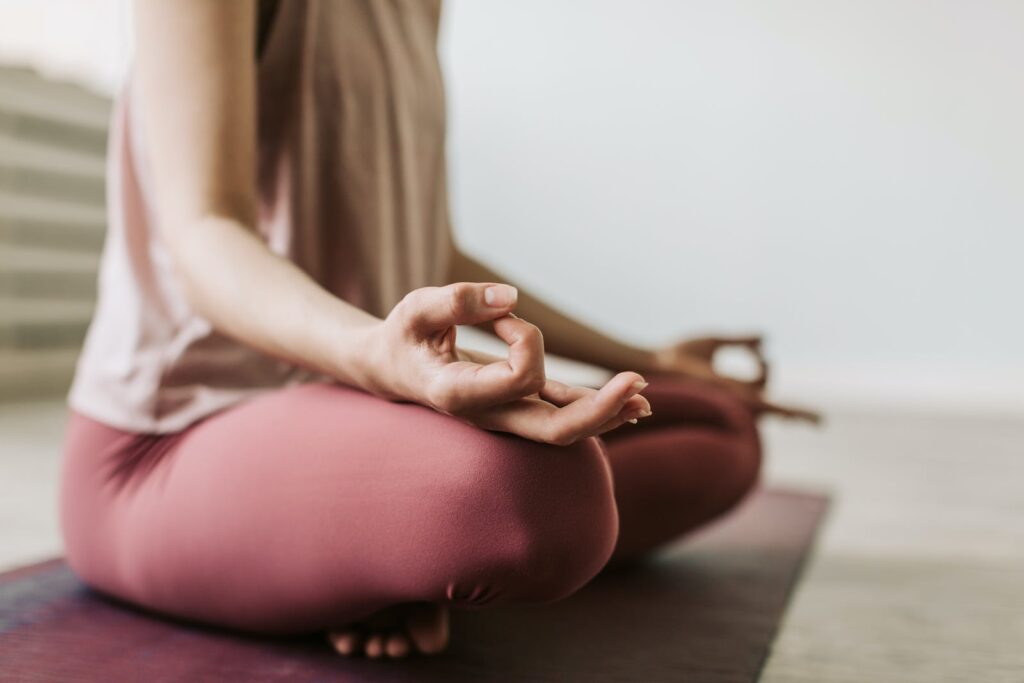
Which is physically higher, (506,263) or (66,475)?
(66,475)

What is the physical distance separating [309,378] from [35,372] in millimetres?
2263

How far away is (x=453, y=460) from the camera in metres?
0.64

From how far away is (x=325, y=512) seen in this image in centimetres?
71

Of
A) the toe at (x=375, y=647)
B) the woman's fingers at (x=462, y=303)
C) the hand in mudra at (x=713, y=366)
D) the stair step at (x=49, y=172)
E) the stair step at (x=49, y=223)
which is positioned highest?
the woman's fingers at (x=462, y=303)

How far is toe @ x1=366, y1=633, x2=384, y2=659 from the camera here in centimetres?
80

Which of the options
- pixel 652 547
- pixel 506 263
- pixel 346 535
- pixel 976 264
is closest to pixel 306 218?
pixel 346 535

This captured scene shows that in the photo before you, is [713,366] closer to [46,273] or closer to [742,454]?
[742,454]

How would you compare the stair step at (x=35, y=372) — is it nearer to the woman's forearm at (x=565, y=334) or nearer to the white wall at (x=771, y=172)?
the white wall at (x=771, y=172)

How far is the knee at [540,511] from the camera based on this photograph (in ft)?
2.06

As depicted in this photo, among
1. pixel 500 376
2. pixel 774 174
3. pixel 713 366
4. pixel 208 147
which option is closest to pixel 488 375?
pixel 500 376

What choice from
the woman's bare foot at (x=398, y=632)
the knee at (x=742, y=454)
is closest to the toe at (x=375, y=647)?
the woman's bare foot at (x=398, y=632)

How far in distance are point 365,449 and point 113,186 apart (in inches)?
14.9

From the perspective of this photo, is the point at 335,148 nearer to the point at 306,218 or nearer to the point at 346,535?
the point at 306,218

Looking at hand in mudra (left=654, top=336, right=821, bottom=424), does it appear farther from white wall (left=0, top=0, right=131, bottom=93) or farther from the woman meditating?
white wall (left=0, top=0, right=131, bottom=93)
